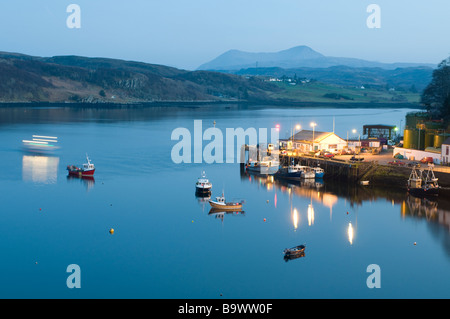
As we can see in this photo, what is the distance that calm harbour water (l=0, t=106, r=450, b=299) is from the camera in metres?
21.9

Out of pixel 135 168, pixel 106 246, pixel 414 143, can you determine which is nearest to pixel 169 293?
pixel 106 246

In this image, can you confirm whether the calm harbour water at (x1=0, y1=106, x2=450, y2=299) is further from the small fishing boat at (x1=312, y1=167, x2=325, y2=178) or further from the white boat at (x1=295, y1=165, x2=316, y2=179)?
the white boat at (x1=295, y1=165, x2=316, y2=179)

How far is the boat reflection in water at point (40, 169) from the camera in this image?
41.3 m

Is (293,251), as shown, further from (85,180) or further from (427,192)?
(85,180)

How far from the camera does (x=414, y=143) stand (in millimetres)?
44844

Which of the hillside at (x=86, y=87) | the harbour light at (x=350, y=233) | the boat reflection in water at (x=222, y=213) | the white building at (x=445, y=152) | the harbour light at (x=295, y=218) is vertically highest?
the hillside at (x=86, y=87)

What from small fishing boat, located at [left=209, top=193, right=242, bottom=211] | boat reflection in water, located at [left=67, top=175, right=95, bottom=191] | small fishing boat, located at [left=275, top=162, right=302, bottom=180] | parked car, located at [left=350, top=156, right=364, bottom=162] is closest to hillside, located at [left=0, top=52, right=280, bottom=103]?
boat reflection in water, located at [left=67, top=175, right=95, bottom=191]

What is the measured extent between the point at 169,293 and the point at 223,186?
60.5 feet

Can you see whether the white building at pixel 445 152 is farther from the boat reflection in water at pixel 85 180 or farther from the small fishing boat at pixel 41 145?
the small fishing boat at pixel 41 145

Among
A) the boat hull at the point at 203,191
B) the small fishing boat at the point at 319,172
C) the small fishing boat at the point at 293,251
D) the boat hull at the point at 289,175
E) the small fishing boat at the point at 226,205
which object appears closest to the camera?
the small fishing boat at the point at 293,251

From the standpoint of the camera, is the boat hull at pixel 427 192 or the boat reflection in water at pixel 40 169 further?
the boat reflection in water at pixel 40 169

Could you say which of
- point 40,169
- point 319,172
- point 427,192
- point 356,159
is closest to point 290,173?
point 319,172

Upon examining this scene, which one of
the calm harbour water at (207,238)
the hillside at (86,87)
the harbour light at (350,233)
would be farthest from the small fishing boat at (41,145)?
the hillside at (86,87)

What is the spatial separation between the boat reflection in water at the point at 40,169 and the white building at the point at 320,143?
64.3 feet
